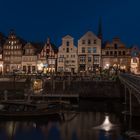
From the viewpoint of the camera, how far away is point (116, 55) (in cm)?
8700

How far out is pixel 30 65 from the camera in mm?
91875

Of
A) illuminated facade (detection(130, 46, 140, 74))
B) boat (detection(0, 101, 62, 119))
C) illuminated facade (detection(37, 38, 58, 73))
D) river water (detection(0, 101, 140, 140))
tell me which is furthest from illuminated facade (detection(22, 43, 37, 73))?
boat (detection(0, 101, 62, 119))

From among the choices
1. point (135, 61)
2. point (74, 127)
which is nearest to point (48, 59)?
point (135, 61)

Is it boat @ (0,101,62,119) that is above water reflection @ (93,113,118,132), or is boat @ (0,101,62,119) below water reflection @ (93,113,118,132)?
above

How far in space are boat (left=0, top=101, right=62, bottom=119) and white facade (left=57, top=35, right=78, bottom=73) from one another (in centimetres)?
4444

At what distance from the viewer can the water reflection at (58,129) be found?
1299 inches

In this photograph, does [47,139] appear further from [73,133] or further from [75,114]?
[75,114]

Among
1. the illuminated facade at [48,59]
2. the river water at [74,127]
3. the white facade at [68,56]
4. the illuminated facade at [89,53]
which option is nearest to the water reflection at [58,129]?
the river water at [74,127]

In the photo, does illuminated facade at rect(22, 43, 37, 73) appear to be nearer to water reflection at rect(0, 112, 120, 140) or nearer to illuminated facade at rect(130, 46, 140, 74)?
illuminated facade at rect(130, 46, 140, 74)

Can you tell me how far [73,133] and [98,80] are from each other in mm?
30502

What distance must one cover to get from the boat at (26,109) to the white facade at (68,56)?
44.4m

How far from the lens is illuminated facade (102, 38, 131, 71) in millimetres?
87000

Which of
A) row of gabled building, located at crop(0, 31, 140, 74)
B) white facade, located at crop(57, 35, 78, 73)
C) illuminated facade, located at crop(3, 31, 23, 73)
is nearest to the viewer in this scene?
row of gabled building, located at crop(0, 31, 140, 74)

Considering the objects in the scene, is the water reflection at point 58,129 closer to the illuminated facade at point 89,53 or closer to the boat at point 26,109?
the boat at point 26,109
